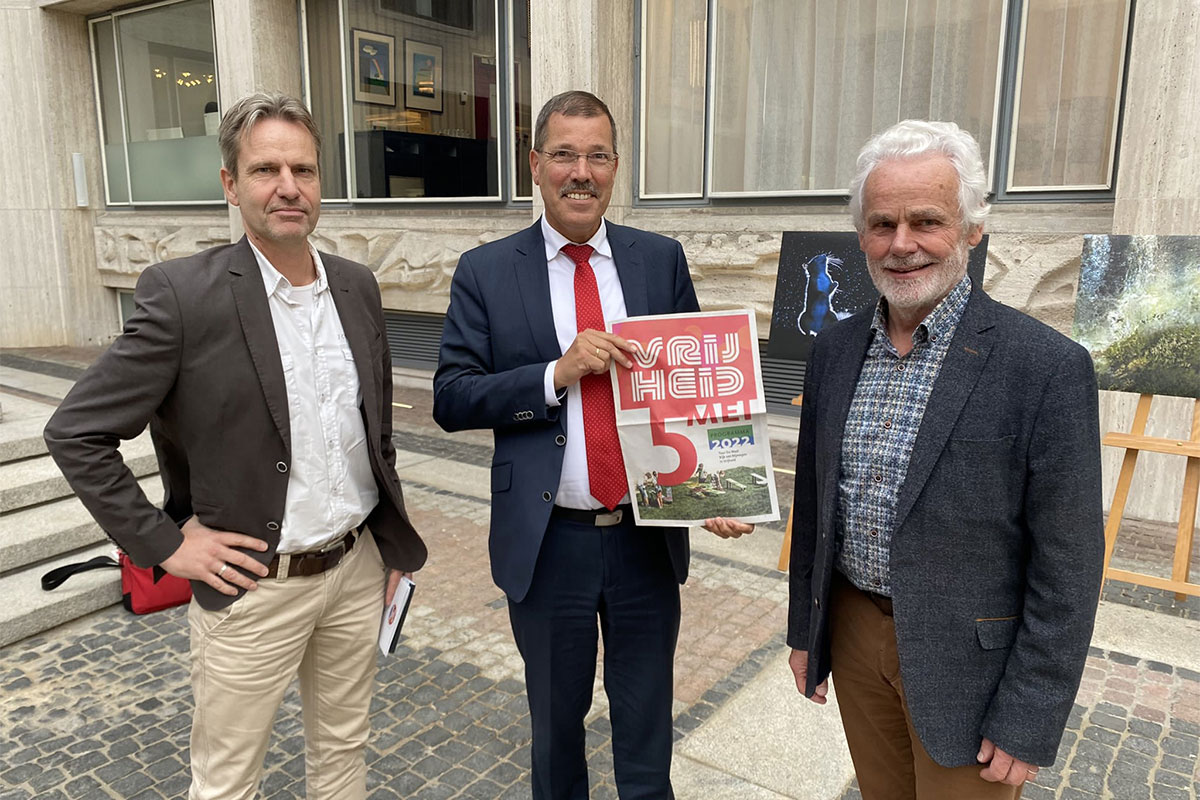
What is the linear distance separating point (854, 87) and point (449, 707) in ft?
20.7

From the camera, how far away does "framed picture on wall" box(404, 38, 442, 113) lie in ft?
33.7

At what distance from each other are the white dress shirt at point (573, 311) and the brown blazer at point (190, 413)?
2.46 ft

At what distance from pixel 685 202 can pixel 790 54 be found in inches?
64.9

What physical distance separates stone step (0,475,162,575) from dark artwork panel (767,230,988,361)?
4.29 m

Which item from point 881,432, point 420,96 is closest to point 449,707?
point 881,432

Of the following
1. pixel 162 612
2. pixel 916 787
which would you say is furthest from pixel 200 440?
pixel 162 612

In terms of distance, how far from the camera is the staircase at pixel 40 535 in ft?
14.0

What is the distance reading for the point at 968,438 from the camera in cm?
163

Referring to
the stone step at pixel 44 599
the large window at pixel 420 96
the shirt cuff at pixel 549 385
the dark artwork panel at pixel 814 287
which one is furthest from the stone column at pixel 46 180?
the shirt cuff at pixel 549 385

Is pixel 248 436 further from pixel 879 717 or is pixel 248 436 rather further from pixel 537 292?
pixel 879 717

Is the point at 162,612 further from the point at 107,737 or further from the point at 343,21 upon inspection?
the point at 343,21

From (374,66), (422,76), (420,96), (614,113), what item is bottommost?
(614,113)

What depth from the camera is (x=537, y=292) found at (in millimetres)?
2369

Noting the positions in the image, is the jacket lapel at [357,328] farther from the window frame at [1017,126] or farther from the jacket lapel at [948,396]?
the window frame at [1017,126]
